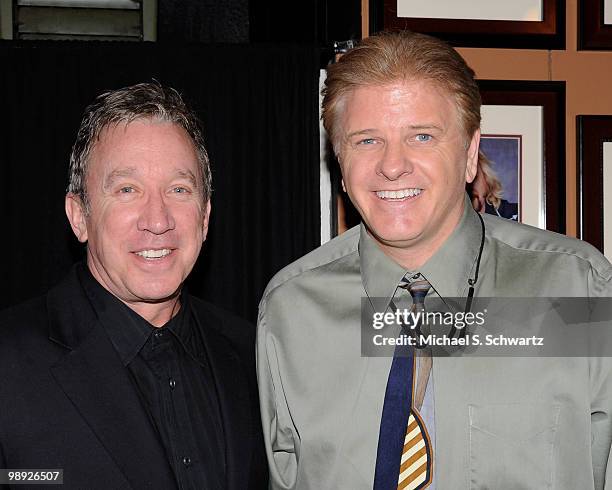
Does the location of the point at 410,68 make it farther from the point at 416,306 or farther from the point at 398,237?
the point at 416,306

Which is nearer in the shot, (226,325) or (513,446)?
(513,446)

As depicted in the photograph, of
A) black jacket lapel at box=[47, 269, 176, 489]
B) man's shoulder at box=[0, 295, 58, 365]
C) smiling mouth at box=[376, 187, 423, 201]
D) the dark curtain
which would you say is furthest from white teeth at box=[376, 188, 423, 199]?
the dark curtain

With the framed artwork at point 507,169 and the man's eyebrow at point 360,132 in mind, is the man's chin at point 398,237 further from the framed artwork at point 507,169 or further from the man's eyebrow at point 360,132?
the framed artwork at point 507,169

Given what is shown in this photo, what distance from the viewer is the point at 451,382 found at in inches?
79.3

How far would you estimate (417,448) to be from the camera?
195 centimetres

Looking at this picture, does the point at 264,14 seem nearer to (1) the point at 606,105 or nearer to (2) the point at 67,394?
(1) the point at 606,105

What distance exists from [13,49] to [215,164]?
85 cm

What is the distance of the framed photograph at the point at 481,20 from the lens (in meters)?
3.08

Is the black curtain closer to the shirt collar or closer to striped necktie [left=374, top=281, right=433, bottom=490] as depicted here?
the shirt collar

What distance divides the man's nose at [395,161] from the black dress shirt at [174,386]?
0.76m

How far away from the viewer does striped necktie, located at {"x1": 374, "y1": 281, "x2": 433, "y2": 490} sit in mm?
1946

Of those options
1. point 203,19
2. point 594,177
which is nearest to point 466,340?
point 594,177

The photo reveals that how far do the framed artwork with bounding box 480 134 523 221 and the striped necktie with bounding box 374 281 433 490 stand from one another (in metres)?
1.35

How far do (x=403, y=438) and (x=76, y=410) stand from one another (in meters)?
0.83
